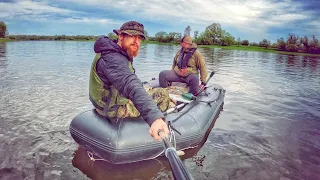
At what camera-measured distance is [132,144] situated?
4082mm

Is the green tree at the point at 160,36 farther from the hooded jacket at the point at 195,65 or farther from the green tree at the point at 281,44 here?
the hooded jacket at the point at 195,65

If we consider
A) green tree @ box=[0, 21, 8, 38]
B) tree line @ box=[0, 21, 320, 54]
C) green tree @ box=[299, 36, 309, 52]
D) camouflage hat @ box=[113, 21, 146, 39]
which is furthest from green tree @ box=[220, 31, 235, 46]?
camouflage hat @ box=[113, 21, 146, 39]

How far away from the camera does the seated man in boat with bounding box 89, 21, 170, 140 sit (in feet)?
8.57

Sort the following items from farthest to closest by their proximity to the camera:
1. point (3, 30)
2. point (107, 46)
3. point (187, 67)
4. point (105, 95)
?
point (3, 30) → point (187, 67) → point (105, 95) → point (107, 46)

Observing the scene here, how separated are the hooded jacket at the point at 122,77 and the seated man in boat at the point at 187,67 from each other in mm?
4431

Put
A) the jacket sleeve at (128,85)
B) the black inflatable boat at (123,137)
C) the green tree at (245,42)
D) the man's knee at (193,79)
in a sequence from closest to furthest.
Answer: the jacket sleeve at (128,85)
the black inflatable boat at (123,137)
the man's knee at (193,79)
the green tree at (245,42)

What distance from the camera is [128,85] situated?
9.56 ft

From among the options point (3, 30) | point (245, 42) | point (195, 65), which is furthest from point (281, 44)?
point (3, 30)

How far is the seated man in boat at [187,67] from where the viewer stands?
794 centimetres

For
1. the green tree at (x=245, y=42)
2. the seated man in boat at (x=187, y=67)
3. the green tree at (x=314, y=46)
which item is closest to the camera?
the seated man in boat at (x=187, y=67)

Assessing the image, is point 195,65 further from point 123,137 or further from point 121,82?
point 121,82

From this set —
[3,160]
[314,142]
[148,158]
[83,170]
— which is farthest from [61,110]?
[314,142]

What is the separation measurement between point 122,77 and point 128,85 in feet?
0.68

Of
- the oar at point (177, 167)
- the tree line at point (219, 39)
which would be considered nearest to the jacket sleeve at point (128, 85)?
the oar at point (177, 167)
